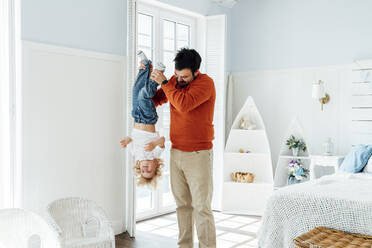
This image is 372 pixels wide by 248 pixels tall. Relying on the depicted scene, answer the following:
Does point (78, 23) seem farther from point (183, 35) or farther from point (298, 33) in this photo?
point (298, 33)

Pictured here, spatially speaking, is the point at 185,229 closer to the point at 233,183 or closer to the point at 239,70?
the point at 233,183

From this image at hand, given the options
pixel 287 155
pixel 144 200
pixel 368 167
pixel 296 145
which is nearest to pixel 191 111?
pixel 144 200

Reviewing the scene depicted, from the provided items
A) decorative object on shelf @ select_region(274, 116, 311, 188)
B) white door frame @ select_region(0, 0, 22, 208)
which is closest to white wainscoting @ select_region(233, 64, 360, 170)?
decorative object on shelf @ select_region(274, 116, 311, 188)

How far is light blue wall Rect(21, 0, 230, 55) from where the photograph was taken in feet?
10.2

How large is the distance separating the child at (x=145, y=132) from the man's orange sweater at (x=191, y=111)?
0.12 m

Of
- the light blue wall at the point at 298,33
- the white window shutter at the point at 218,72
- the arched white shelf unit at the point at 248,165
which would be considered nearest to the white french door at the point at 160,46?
the white window shutter at the point at 218,72

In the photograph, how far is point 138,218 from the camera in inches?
172

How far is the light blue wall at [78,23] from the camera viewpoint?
3119 millimetres

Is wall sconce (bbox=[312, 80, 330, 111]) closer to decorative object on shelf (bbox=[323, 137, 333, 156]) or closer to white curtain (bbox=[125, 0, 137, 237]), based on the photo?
decorative object on shelf (bbox=[323, 137, 333, 156])

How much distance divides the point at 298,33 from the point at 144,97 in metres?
3.11

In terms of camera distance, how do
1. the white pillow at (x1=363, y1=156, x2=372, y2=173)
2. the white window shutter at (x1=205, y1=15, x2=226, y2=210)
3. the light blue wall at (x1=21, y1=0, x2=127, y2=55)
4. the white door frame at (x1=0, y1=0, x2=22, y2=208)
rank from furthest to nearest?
1. the white window shutter at (x1=205, y1=15, x2=226, y2=210)
2. the white pillow at (x1=363, y1=156, x2=372, y2=173)
3. the light blue wall at (x1=21, y1=0, x2=127, y2=55)
4. the white door frame at (x1=0, y1=0, x2=22, y2=208)

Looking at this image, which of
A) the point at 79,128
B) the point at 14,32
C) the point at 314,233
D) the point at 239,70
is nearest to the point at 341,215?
Result: the point at 314,233

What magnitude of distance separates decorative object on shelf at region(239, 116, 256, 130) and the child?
2.40 metres

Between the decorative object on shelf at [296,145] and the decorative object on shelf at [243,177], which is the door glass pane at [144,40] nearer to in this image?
the decorative object on shelf at [243,177]
